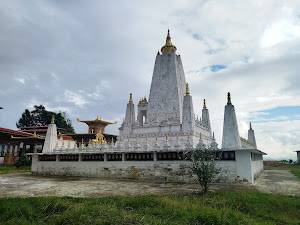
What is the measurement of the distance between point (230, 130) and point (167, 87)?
32.1ft

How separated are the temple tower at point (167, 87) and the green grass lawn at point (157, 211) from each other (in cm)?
1352

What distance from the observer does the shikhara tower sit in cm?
1936

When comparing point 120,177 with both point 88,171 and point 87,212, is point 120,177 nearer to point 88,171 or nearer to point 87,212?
point 88,171

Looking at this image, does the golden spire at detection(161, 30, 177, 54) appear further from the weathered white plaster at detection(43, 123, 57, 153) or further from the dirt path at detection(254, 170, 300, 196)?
the dirt path at detection(254, 170, 300, 196)

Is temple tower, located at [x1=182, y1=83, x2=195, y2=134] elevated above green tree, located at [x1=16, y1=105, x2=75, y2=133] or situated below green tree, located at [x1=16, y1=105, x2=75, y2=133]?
below

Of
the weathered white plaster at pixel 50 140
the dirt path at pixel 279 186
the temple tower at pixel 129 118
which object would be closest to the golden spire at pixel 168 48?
the temple tower at pixel 129 118

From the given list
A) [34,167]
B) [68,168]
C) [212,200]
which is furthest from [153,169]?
[34,167]

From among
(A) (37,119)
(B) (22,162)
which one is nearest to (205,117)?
(B) (22,162)

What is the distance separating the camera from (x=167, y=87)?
2214 cm

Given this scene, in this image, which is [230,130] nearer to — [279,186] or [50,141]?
[279,186]

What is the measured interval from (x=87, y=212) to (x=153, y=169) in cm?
823

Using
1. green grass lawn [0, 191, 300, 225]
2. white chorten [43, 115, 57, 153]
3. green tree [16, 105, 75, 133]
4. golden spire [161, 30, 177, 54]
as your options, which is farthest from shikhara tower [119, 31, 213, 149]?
green tree [16, 105, 75, 133]

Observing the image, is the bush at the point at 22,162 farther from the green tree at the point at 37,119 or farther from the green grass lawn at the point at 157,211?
the green tree at the point at 37,119

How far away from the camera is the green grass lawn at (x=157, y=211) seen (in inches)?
215
